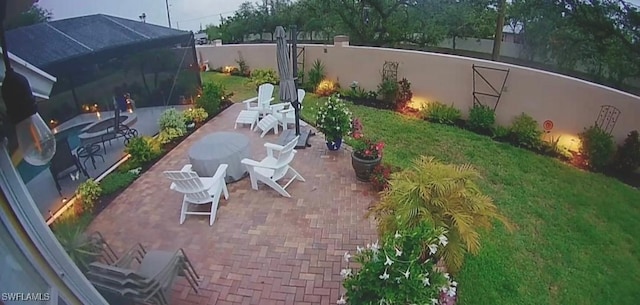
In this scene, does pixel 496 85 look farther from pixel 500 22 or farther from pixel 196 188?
pixel 196 188

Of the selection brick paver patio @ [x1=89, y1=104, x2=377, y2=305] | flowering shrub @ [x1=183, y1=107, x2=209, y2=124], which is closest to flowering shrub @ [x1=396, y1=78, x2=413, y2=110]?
brick paver patio @ [x1=89, y1=104, x2=377, y2=305]

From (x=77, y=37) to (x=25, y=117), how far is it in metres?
5.00

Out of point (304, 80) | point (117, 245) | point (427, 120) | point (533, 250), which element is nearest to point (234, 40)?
point (304, 80)

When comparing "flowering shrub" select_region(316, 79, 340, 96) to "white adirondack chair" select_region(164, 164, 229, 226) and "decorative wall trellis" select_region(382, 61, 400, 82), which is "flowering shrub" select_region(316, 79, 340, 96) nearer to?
"decorative wall trellis" select_region(382, 61, 400, 82)

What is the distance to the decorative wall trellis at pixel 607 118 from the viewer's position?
7.52 meters

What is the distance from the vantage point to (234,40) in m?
19.5

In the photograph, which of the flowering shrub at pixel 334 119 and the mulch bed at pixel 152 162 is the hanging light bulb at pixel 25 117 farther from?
the flowering shrub at pixel 334 119

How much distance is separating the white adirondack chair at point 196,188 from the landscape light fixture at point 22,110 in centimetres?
346

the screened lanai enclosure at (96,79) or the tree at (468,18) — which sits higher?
the tree at (468,18)

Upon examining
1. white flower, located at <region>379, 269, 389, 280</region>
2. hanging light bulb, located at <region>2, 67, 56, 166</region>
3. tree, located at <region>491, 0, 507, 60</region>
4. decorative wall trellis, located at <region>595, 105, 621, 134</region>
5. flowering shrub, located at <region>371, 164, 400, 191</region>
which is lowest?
flowering shrub, located at <region>371, 164, 400, 191</region>

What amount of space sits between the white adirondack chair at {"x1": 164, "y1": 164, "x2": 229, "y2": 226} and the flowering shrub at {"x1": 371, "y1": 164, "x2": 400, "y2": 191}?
2.59 m

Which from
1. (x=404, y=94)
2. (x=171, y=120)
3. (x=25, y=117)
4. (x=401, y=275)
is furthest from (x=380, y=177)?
(x=404, y=94)

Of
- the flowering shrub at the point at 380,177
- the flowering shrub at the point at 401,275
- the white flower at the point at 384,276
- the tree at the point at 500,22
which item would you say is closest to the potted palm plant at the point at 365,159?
the flowering shrub at the point at 380,177

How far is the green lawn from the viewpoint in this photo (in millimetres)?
4457
